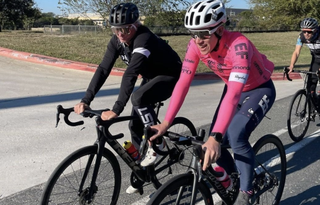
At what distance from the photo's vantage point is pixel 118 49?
157 inches

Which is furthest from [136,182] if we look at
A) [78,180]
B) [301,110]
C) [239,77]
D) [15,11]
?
[15,11]

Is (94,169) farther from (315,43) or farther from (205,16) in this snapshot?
(315,43)

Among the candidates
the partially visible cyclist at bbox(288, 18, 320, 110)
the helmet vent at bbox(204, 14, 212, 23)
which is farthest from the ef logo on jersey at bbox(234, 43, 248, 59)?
the partially visible cyclist at bbox(288, 18, 320, 110)

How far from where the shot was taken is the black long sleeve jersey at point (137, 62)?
3.62 metres

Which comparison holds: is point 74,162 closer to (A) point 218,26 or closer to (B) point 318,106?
(A) point 218,26

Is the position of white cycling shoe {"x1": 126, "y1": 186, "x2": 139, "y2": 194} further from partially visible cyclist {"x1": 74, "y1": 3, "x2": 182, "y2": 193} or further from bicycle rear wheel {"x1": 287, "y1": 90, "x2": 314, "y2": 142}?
bicycle rear wheel {"x1": 287, "y1": 90, "x2": 314, "y2": 142}

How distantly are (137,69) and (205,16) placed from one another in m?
0.97

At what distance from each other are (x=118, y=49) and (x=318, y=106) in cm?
436

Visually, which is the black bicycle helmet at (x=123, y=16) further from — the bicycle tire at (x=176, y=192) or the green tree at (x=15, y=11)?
the green tree at (x=15, y=11)

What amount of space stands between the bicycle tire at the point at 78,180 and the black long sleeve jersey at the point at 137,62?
516mm

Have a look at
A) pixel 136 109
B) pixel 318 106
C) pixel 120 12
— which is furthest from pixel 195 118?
pixel 120 12

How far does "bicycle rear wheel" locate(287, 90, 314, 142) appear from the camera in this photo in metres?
6.32

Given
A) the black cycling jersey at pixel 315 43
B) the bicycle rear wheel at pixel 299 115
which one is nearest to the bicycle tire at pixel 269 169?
the bicycle rear wheel at pixel 299 115

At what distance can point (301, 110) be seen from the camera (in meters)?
6.63
